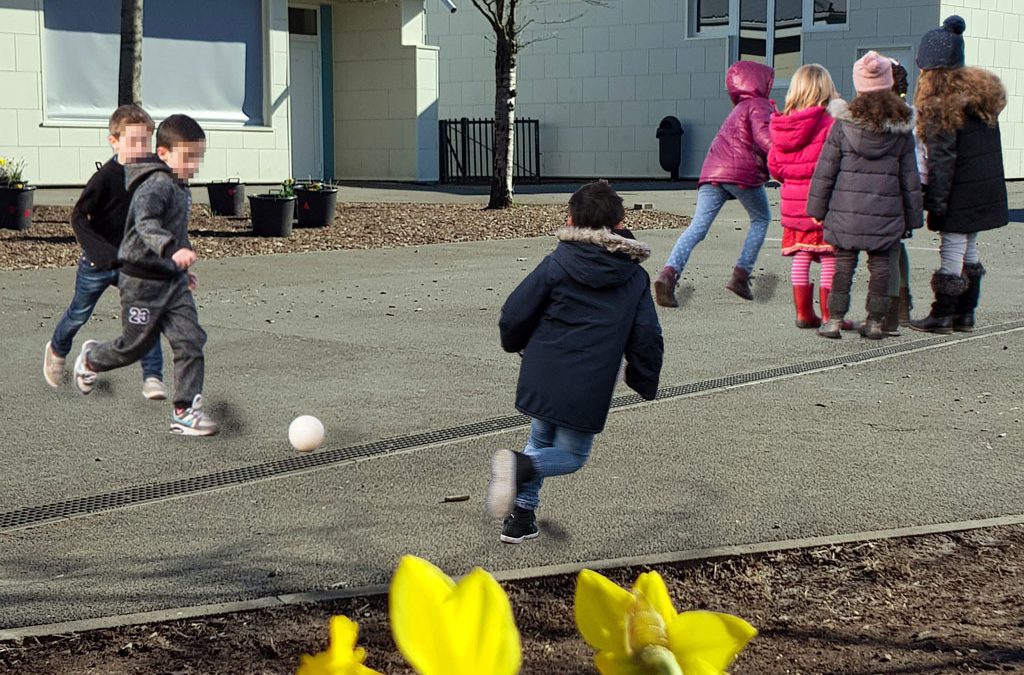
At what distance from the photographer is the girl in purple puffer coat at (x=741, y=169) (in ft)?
21.4

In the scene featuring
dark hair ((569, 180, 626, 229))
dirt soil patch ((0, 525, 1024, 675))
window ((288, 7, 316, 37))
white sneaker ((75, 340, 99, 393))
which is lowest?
dirt soil patch ((0, 525, 1024, 675))

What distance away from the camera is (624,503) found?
6.52 meters

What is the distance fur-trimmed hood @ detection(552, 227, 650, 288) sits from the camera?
513 centimetres

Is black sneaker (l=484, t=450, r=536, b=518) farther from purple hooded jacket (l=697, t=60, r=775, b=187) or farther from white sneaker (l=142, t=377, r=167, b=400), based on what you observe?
white sneaker (l=142, t=377, r=167, b=400)

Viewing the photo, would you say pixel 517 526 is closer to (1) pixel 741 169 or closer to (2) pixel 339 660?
(1) pixel 741 169

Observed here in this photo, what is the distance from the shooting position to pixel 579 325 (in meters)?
5.20

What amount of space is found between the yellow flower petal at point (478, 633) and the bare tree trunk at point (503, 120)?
850 inches

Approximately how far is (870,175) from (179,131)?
3.01 meters

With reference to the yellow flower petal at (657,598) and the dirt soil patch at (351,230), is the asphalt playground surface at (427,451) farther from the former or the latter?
the yellow flower petal at (657,598)

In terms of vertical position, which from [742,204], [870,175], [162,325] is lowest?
[162,325]

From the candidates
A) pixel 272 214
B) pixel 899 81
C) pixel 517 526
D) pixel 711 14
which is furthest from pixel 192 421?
pixel 711 14

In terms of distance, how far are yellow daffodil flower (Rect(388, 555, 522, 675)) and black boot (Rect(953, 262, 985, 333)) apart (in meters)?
6.69

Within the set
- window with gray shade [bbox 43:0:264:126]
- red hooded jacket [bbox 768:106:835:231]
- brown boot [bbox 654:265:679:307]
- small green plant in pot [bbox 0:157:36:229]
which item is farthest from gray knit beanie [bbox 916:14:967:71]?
window with gray shade [bbox 43:0:264:126]

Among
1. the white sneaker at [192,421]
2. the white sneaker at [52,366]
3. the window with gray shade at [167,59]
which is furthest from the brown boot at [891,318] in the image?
the window with gray shade at [167,59]
